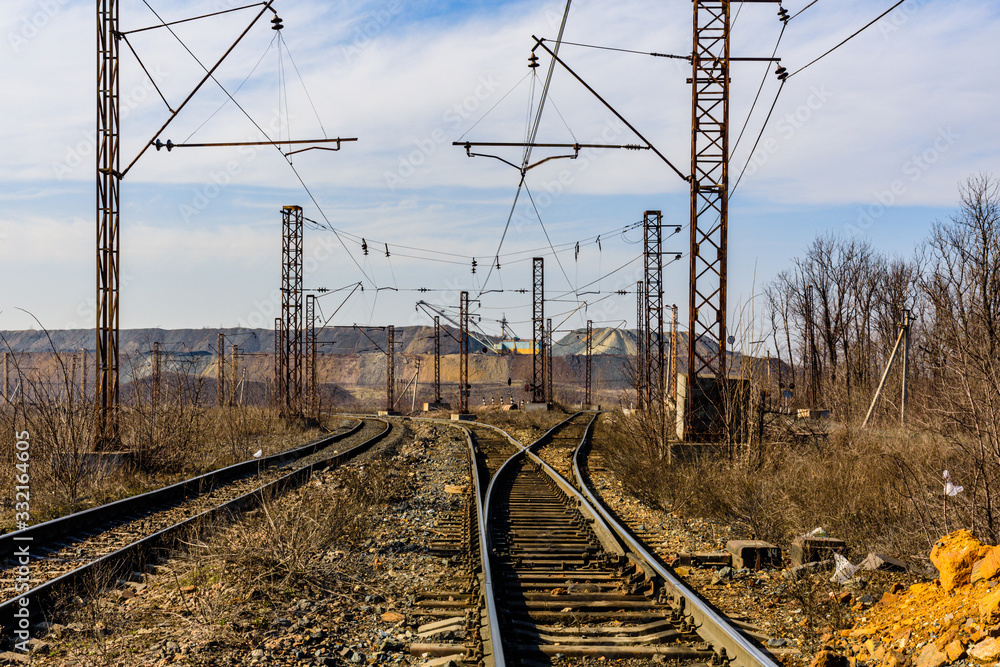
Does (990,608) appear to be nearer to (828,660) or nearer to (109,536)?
(828,660)

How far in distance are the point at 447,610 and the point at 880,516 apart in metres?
5.80

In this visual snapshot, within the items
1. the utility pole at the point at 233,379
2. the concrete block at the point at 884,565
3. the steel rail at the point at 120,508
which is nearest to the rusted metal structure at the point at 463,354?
the utility pole at the point at 233,379

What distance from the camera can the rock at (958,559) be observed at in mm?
6320

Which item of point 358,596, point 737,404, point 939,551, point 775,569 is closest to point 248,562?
point 358,596

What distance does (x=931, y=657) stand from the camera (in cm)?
529

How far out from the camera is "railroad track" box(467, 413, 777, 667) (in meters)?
5.93

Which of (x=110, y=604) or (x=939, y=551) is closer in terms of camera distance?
(x=939, y=551)

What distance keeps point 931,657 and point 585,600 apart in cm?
293

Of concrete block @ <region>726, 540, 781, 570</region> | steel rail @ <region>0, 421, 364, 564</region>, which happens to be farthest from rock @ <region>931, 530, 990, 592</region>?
steel rail @ <region>0, 421, 364, 564</region>

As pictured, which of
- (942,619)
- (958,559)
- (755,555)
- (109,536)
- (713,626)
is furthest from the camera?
Answer: (109,536)

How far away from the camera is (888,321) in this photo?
49.6 metres

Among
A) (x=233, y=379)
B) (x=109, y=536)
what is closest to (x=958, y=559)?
(x=109, y=536)

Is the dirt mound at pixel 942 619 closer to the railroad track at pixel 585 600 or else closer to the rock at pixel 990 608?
the rock at pixel 990 608

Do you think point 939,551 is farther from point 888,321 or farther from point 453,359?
point 453,359
